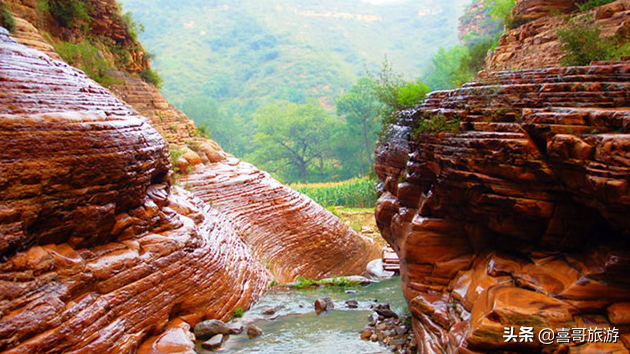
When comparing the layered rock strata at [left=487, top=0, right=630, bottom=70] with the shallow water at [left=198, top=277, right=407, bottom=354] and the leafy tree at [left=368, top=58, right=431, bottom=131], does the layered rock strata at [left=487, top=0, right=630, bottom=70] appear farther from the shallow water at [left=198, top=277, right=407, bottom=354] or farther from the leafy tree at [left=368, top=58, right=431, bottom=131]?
the shallow water at [left=198, top=277, right=407, bottom=354]

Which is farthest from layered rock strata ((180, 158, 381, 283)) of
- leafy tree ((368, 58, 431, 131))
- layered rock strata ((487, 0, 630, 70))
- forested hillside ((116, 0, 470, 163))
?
forested hillside ((116, 0, 470, 163))

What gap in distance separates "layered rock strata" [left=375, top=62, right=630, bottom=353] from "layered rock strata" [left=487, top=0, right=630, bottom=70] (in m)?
3.39

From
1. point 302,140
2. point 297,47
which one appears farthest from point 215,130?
point 297,47

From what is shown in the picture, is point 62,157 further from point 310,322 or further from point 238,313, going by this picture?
point 310,322

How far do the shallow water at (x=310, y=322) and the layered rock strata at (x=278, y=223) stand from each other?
1.63 metres

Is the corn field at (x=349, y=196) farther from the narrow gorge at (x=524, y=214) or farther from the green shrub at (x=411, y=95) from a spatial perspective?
the narrow gorge at (x=524, y=214)

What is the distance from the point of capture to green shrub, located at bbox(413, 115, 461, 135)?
5945mm

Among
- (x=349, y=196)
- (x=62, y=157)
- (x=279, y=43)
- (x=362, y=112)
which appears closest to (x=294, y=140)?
(x=362, y=112)

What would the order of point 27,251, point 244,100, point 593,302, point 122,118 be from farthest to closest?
point 244,100, point 122,118, point 27,251, point 593,302

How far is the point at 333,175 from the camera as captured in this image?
39.5 meters

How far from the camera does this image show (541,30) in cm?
934

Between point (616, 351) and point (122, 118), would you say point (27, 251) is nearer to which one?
point (122, 118)

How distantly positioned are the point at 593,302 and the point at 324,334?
4181mm

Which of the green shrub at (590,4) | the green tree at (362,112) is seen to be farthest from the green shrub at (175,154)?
the green tree at (362,112)
